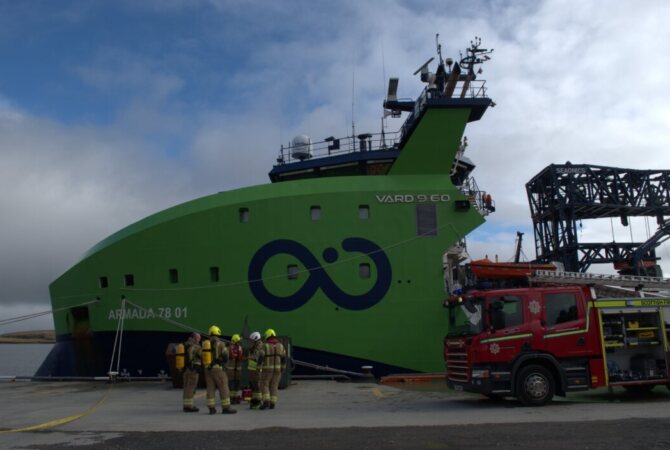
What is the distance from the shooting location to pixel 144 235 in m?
16.9

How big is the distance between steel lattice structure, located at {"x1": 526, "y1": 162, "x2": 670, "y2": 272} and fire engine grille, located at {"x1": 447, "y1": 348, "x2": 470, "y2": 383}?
20073 millimetres

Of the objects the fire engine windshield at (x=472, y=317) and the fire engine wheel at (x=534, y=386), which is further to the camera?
the fire engine windshield at (x=472, y=317)

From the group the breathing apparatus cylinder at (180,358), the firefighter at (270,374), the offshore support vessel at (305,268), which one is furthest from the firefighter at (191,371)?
the offshore support vessel at (305,268)

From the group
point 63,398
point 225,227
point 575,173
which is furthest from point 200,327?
point 575,173

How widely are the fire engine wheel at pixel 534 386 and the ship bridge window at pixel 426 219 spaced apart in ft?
21.4

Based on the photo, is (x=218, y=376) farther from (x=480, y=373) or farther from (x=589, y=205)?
Result: (x=589, y=205)

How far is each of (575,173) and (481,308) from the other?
22099 mm

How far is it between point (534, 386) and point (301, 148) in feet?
39.0

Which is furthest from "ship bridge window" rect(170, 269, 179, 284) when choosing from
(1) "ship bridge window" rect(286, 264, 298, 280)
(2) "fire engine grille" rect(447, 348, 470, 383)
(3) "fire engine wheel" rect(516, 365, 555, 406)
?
(3) "fire engine wheel" rect(516, 365, 555, 406)

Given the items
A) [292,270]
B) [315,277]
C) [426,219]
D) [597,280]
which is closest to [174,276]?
[292,270]

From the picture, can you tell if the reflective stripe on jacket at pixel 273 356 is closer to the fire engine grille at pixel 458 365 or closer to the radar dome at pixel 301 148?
the fire engine grille at pixel 458 365

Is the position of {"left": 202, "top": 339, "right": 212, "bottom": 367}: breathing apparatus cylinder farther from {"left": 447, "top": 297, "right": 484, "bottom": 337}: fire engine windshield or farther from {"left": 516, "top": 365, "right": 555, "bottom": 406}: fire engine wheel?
{"left": 516, "top": 365, "right": 555, "bottom": 406}: fire engine wheel

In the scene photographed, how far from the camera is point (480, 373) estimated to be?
35.8 ft

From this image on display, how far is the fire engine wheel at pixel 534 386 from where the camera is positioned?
427 inches
